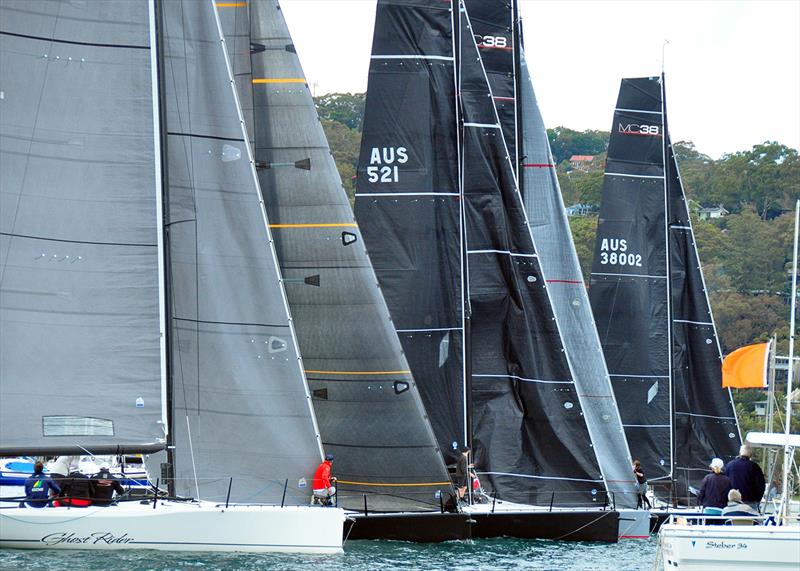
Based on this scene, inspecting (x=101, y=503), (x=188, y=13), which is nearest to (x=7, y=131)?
(x=188, y=13)

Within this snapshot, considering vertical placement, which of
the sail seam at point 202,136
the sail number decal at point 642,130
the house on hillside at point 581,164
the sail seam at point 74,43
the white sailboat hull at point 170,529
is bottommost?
the white sailboat hull at point 170,529

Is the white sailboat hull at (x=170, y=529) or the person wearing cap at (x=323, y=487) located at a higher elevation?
the person wearing cap at (x=323, y=487)

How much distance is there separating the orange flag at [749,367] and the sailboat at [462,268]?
5659 millimetres

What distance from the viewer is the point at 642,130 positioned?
32344mm

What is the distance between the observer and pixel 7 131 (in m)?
18.4

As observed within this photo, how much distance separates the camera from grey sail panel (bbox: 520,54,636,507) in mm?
25578

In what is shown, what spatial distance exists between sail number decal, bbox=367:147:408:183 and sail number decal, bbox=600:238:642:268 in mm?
8788

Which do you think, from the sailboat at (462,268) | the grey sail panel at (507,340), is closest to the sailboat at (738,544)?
the sailboat at (462,268)

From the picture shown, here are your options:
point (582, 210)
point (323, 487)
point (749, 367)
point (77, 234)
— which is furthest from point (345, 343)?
point (582, 210)

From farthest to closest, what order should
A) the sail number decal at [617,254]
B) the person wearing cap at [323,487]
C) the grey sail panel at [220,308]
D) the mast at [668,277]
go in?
the sail number decal at [617,254], the mast at [668,277], the person wearing cap at [323,487], the grey sail panel at [220,308]

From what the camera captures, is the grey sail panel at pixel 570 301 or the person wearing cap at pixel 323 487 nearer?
the person wearing cap at pixel 323 487

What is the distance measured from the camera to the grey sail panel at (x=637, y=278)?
31.0 metres

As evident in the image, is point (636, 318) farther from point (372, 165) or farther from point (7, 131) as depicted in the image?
point (7, 131)

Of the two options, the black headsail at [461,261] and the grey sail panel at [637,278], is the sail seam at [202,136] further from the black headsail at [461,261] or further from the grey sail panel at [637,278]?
the grey sail panel at [637,278]
